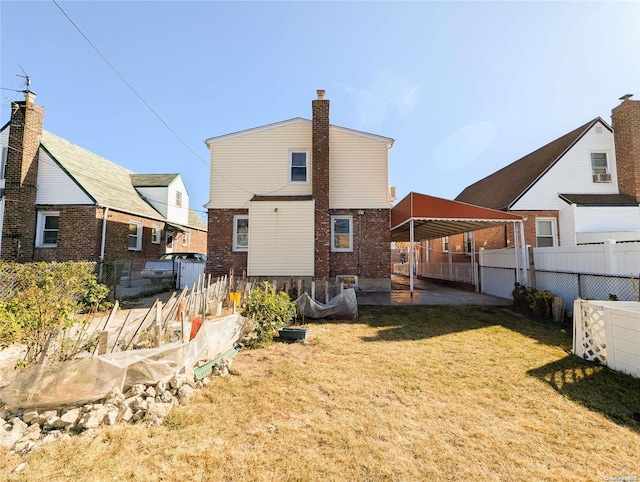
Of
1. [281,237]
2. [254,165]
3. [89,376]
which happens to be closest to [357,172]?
[281,237]

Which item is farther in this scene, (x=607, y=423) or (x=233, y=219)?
(x=233, y=219)

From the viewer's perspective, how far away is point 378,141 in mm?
13891

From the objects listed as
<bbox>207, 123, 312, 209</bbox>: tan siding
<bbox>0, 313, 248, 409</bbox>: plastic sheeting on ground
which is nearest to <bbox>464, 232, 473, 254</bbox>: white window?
<bbox>207, 123, 312, 209</bbox>: tan siding

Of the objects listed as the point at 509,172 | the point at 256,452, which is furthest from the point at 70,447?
the point at 509,172

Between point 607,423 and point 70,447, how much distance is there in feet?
20.2

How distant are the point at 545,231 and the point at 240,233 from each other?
50.4 feet

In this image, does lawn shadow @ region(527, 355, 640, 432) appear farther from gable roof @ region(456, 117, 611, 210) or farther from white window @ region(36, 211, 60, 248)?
white window @ region(36, 211, 60, 248)

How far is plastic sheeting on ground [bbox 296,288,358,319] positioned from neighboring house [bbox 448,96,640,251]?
1073cm

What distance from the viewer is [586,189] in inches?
591

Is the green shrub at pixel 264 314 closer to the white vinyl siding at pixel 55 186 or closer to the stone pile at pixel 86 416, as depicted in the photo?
the stone pile at pixel 86 416

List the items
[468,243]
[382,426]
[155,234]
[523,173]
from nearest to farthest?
[382,426]
[523,173]
[468,243]
[155,234]

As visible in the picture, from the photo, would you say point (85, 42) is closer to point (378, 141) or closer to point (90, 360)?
point (90, 360)

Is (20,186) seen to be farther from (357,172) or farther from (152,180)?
(357,172)

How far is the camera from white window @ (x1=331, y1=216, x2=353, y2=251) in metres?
13.7
